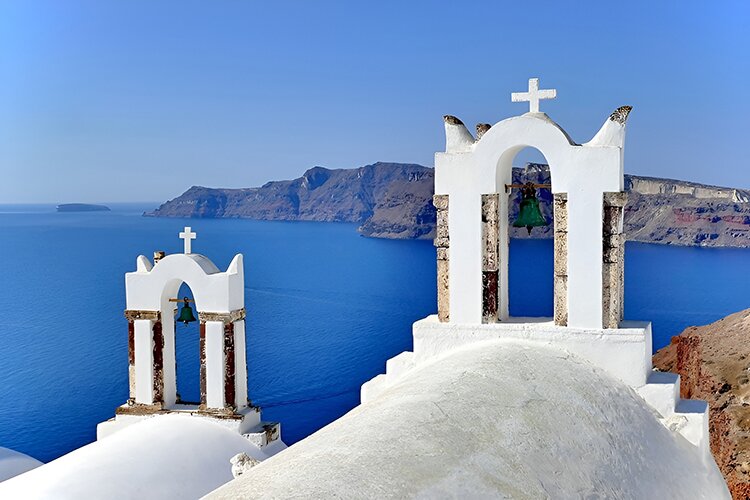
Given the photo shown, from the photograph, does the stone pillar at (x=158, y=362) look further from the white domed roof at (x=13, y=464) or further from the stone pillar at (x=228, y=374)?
the white domed roof at (x=13, y=464)

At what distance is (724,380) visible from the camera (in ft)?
96.8

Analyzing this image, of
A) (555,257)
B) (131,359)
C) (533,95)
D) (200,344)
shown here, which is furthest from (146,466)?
(533,95)

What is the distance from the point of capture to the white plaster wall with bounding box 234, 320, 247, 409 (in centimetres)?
949

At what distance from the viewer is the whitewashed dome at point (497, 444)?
3947 millimetres

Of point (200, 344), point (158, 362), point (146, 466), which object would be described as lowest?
point (146, 466)

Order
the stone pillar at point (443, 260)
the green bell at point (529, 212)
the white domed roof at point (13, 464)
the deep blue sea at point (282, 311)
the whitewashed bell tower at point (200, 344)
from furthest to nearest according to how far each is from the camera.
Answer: the deep blue sea at point (282, 311)
the white domed roof at point (13, 464)
the whitewashed bell tower at point (200, 344)
the green bell at point (529, 212)
the stone pillar at point (443, 260)

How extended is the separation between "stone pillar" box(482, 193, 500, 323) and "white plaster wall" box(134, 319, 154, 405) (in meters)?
4.17

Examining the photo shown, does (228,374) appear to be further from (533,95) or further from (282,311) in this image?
(282,311)

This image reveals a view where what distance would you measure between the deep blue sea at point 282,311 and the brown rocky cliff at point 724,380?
17.2m

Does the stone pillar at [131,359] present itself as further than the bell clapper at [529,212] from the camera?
Yes

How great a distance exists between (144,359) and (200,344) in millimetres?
723

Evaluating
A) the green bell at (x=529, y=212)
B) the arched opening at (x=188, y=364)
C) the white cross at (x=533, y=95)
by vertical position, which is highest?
the white cross at (x=533, y=95)

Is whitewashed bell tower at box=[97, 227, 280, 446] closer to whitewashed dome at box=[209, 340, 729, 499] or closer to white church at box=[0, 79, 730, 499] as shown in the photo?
white church at box=[0, 79, 730, 499]

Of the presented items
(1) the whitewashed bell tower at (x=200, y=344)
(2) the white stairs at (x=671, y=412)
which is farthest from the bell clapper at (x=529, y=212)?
(1) the whitewashed bell tower at (x=200, y=344)
